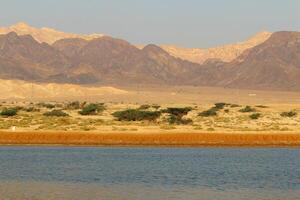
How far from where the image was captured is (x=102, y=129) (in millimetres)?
65875

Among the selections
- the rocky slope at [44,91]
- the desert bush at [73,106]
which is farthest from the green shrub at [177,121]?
the rocky slope at [44,91]

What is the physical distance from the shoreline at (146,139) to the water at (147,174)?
19.1 ft

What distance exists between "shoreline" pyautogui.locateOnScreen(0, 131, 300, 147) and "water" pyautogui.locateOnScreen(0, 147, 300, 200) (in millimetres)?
5818

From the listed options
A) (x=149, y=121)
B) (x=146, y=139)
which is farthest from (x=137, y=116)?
(x=146, y=139)

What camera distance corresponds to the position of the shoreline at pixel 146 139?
57.3 meters

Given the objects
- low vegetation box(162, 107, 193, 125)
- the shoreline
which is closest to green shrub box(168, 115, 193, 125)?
low vegetation box(162, 107, 193, 125)

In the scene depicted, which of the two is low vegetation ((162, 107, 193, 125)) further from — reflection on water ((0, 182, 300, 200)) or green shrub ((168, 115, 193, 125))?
reflection on water ((0, 182, 300, 200))

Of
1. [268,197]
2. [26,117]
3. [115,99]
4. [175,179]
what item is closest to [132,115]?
[26,117]

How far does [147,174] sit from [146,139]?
72.7 feet

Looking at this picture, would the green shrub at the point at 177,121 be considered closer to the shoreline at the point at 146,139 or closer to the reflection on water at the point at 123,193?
the shoreline at the point at 146,139

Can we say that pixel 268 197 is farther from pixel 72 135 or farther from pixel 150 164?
pixel 72 135

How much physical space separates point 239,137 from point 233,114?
95.1ft

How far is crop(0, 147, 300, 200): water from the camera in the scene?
30.6 metres

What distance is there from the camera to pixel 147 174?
3675cm
